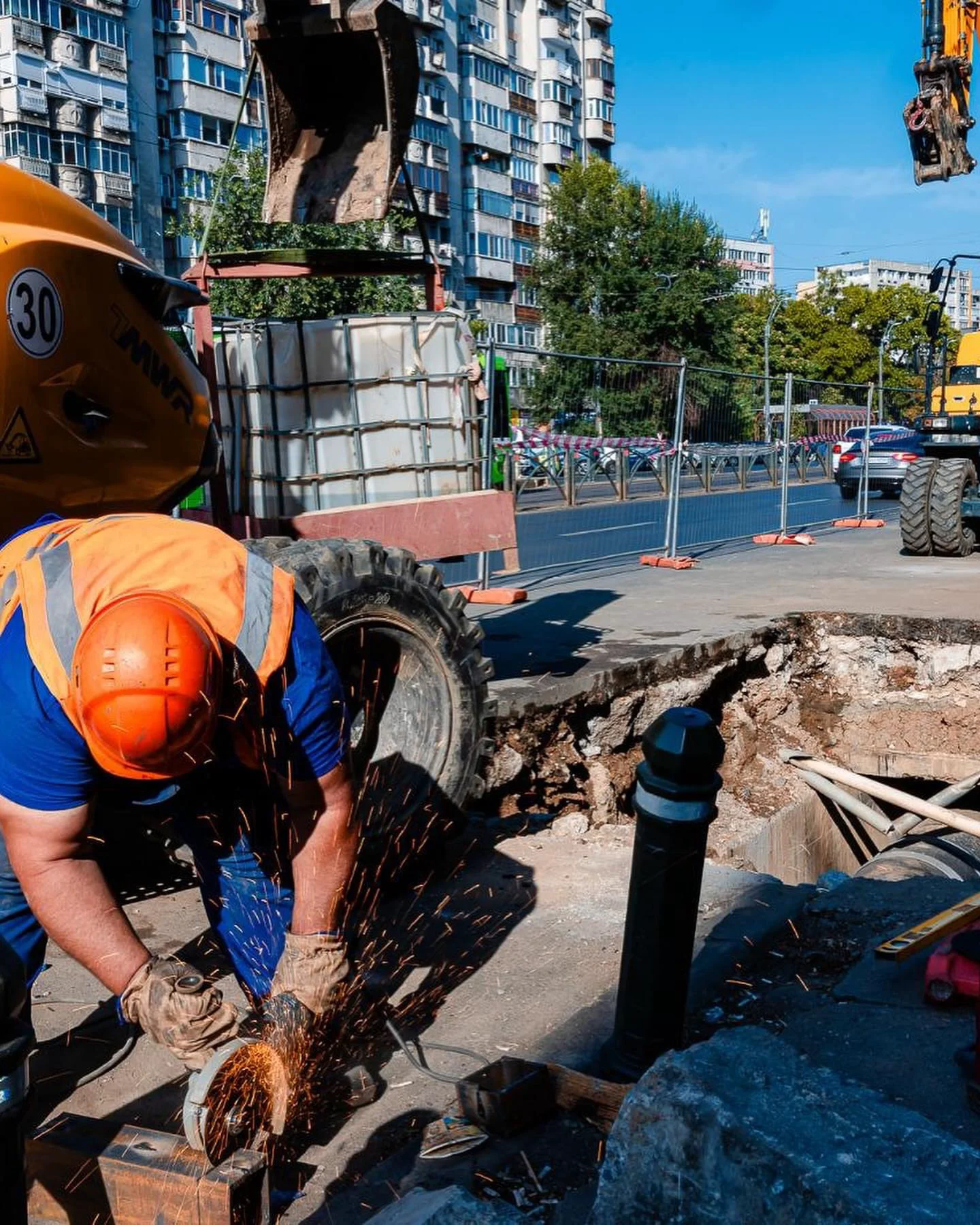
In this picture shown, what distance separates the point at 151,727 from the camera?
2.28 m

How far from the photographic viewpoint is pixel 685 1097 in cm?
226

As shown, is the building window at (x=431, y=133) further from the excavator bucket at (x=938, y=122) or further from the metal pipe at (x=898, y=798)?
the metal pipe at (x=898, y=798)

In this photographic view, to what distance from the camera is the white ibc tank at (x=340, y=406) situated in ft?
17.8

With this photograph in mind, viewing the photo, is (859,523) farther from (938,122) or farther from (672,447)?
(938,122)

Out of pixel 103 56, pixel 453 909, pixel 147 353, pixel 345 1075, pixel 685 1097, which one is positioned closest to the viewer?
pixel 685 1097

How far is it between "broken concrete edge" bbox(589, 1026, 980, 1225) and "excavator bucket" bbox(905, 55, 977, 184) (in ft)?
35.7

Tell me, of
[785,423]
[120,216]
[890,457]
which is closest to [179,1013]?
[785,423]

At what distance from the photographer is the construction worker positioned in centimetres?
230

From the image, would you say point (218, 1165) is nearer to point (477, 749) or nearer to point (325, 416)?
point (477, 749)

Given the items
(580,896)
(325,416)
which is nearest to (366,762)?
(580,896)

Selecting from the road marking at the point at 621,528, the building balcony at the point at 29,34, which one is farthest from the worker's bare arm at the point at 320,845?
the building balcony at the point at 29,34

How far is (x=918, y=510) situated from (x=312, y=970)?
11568 millimetres

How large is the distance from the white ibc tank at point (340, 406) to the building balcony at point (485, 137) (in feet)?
190

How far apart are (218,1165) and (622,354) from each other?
44280 mm
